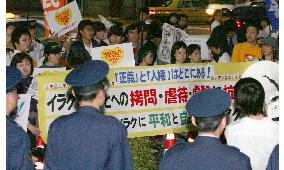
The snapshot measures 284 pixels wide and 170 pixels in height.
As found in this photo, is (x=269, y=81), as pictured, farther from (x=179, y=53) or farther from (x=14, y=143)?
(x=14, y=143)

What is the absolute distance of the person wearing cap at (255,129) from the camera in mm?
4465

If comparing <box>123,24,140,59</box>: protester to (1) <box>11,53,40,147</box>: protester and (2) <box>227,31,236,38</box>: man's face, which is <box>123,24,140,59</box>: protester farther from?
(1) <box>11,53,40,147</box>: protester

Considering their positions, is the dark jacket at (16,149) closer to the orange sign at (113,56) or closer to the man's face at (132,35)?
the orange sign at (113,56)

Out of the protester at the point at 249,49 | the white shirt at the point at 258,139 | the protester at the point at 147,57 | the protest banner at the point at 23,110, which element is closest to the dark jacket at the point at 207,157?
the white shirt at the point at 258,139

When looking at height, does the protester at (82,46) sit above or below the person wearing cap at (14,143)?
above

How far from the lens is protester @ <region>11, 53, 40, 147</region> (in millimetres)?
6465

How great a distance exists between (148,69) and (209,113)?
3010mm

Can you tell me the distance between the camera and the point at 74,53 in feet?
27.7

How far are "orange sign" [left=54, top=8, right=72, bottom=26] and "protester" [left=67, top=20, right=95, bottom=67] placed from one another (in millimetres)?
243

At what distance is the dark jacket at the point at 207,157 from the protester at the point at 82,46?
4.28 metres

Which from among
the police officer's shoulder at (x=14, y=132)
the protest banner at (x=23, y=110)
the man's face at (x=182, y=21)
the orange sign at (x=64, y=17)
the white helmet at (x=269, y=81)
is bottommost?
the protest banner at (x=23, y=110)

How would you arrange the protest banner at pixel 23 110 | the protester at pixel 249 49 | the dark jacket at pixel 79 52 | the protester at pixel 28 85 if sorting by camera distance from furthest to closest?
1. the protester at pixel 249 49
2. the dark jacket at pixel 79 52
3. the protester at pixel 28 85
4. the protest banner at pixel 23 110

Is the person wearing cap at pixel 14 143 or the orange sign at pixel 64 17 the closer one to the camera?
the person wearing cap at pixel 14 143
